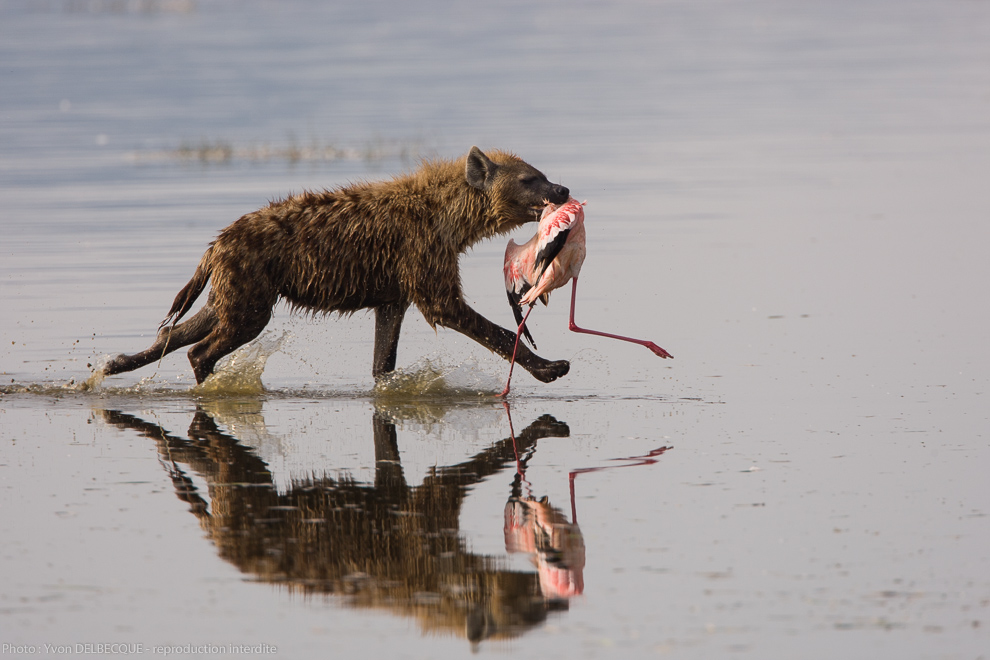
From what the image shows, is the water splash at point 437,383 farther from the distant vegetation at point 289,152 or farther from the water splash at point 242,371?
the distant vegetation at point 289,152

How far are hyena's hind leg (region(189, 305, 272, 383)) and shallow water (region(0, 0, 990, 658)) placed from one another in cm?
12

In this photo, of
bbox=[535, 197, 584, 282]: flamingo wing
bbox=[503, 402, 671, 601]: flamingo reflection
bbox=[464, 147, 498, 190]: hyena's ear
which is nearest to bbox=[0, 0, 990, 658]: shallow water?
bbox=[503, 402, 671, 601]: flamingo reflection

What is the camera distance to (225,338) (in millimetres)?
7492

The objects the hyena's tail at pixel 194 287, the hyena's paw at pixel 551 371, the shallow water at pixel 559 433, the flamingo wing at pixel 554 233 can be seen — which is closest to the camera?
the shallow water at pixel 559 433

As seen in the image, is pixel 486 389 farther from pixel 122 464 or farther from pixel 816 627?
pixel 816 627

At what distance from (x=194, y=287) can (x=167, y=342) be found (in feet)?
1.11

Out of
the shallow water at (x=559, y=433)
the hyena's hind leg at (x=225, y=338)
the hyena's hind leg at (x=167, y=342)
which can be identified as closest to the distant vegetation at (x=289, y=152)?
the shallow water at (x=559, y=433)

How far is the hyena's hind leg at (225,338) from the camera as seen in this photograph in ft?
24.5

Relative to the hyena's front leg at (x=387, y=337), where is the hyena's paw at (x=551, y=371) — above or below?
below

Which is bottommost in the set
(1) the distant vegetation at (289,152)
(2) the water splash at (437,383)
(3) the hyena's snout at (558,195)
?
(2) the water splash at (437,383)

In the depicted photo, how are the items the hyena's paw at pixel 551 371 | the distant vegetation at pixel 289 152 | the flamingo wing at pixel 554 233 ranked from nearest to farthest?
the flamingo wing at pixel 554 233 → the hyena's paw at pixel 551 371 → the distant vegetation at pixel 289 152

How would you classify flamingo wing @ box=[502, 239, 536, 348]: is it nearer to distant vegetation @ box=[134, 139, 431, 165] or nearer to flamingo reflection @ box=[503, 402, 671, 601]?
flamingo reflection @ box=[503, 402, 671, 601]

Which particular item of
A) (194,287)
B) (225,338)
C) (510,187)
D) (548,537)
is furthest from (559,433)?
(194,287)

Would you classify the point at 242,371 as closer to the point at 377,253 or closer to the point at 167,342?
the point at 167,342
